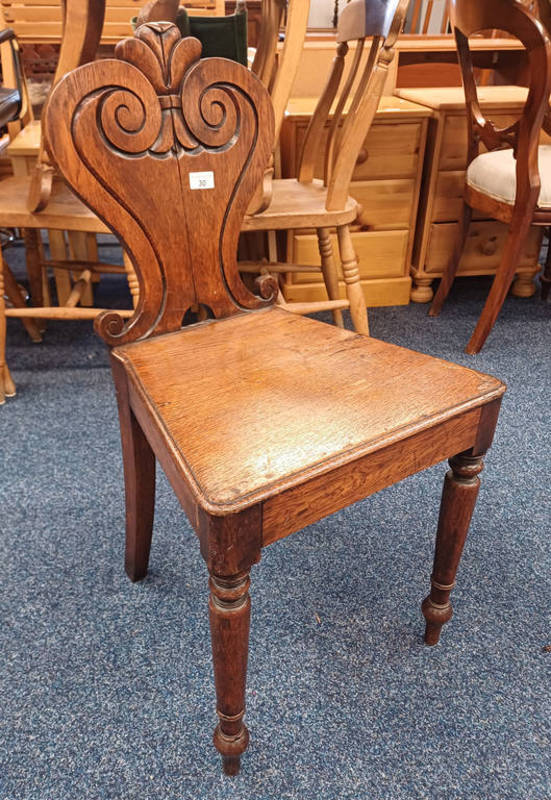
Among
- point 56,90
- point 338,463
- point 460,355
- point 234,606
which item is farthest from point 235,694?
point 460,355

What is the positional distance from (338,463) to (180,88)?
55cm

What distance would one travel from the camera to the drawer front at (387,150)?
1.90 meters

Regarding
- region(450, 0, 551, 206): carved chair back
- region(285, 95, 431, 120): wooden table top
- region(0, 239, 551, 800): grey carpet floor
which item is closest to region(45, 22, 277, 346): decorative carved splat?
region(0, 239, 551, 800): grey carpet floor

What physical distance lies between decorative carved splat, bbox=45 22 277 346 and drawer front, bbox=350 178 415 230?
1.16 metres

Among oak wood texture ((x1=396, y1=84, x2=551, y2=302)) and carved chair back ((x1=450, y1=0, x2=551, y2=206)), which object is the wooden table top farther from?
carved chair back ((x1=450, y1=0, x2=551, y2=206))

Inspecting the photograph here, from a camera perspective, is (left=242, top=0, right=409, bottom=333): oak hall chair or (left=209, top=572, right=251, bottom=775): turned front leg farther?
(left=242, top=0, right=409, bottom=333): oak hall chair

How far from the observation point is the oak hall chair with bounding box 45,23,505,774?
64 centimetres

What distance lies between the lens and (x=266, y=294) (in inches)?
39.4

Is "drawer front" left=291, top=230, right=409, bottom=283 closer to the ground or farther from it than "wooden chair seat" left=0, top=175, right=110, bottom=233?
closer to the ground

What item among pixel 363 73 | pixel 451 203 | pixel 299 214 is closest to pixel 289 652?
pixel 299 214

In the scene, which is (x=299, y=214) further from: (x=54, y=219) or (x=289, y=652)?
(x=289, y=652)

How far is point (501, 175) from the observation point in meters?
1.71

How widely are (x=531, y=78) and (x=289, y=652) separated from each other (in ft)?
4.76

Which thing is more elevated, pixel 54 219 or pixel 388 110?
pixel 388 110
